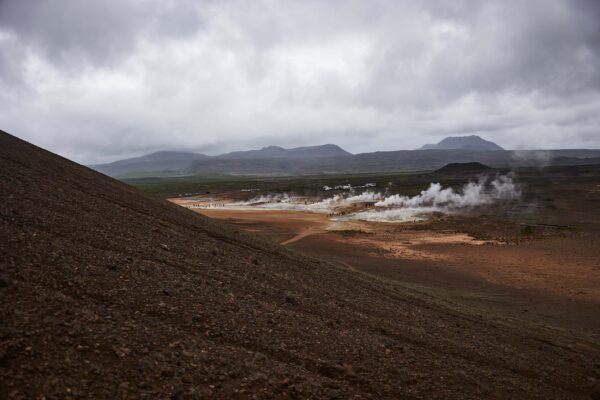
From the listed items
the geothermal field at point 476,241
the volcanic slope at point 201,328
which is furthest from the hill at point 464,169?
the volcanic slope at point 201,328

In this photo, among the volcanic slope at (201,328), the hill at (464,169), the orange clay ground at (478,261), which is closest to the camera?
the volcanic slope at (201,328)

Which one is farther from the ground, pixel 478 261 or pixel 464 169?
pixel 464 169

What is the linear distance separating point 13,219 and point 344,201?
67181mm

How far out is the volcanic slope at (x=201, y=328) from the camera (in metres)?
6.04

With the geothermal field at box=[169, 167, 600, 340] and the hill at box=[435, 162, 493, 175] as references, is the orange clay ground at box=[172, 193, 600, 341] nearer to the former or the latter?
the geothermal field at box=[169, 167, 600, 340]

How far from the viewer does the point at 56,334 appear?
612 centimetres

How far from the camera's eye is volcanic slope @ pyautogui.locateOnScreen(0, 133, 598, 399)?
604 cm

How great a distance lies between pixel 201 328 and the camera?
802cm

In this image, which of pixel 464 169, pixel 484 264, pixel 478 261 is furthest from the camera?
pixel 464 169

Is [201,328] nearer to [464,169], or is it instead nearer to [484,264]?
[484,264]

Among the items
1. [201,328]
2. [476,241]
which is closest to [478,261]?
[476,241]

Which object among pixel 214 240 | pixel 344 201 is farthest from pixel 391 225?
pixel 214 240

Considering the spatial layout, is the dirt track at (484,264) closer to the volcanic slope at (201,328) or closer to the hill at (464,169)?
the volcanic slope at (201,328)

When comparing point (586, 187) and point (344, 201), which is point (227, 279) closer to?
point (344, 201)
